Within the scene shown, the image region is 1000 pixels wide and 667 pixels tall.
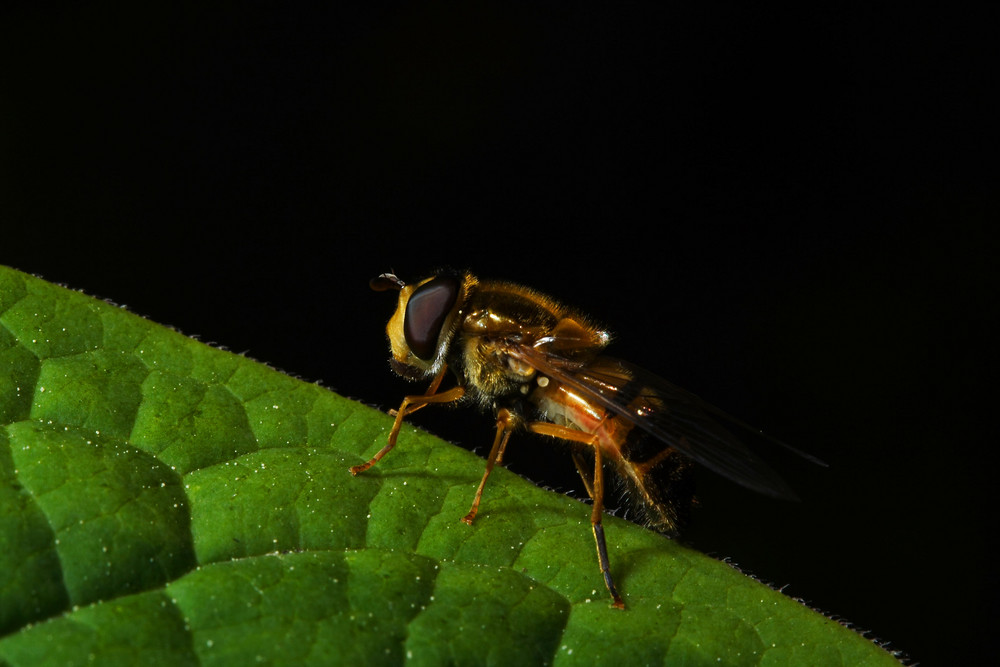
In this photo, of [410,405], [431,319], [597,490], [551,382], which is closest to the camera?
[597,490]

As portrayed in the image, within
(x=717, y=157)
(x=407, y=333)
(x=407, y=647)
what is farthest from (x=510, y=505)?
(x=717, y=157)

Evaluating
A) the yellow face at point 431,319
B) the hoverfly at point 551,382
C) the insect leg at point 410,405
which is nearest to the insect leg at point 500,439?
the hoverfly at point 551,382

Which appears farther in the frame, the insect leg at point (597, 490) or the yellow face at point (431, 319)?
the yellow face at point (431, 319)

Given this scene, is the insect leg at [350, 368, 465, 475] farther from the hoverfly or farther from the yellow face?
the yellow face

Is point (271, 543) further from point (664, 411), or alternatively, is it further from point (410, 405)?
point (664, 411)

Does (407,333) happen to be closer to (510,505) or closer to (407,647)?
(510,505)

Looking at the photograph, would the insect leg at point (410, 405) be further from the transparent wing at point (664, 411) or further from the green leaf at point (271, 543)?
the transparent wing at point (664, 411)

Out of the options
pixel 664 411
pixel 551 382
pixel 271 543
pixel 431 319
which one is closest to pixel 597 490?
pixel 664 411
